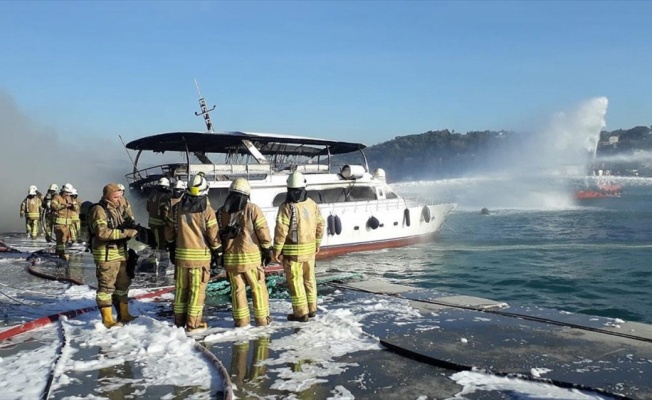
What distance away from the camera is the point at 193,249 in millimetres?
5879

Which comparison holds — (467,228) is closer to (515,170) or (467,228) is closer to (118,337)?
(118,337)

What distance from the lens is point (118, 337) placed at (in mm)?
5625

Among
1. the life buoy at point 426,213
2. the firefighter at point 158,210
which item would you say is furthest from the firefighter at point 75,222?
the life buoy at point 426,213

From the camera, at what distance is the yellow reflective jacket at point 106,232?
6.00 meters

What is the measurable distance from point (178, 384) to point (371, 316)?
2900mm

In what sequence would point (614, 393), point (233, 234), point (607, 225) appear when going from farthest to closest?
point (607, 225)
point (233, 234)
point (614, 393)

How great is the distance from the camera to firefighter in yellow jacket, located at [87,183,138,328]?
602cm

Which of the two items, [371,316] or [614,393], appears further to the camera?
[371,316]

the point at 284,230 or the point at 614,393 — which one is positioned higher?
the point at 284,230

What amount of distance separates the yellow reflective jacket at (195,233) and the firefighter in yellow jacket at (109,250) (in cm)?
68

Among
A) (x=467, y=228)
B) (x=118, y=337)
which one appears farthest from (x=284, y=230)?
(x=467, y=228)

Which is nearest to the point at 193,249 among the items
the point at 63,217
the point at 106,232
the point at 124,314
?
the point at 106,232

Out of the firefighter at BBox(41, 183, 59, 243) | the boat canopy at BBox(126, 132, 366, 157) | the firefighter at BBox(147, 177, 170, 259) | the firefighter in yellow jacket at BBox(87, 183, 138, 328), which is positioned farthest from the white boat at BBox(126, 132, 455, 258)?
the firefighter in yellow jacket at BBox(87, 183, 138, 328)

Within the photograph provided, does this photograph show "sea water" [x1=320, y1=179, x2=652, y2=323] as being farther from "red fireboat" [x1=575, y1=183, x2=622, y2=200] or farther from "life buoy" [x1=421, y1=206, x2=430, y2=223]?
"red fireboat" [x1=575, y1=183, x2=622, y2=200]
